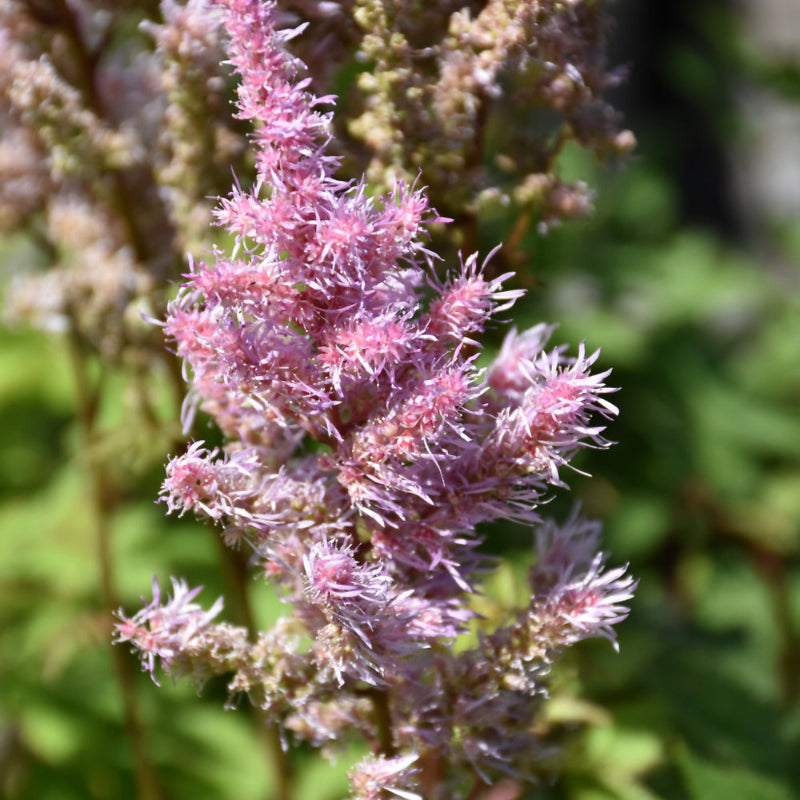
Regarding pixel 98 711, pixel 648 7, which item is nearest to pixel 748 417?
pixel 98 711

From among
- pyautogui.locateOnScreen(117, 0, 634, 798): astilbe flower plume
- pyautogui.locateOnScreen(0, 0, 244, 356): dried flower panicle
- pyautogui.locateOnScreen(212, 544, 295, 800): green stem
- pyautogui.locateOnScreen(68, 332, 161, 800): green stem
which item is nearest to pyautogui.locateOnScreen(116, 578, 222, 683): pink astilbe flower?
pyautogui.locateOnScreen(117, 0, 634, 798): astilbe flower plume

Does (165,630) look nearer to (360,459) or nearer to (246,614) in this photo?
(360,459)

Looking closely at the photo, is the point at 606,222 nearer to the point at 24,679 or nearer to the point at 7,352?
the point at 7,352

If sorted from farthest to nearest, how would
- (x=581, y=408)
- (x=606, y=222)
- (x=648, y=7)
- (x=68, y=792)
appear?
(x=648, y=7) → (x=606, y=222) → (x=68, y=792) → (x=581, y=408)

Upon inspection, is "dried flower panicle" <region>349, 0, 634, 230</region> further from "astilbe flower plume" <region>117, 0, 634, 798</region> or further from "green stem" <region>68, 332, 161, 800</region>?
"green stem" <region>68, 332, 161, 800</region>

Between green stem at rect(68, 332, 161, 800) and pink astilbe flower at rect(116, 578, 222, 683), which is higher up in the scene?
pink astilbe flower at rect(116, 578, 222, 683)

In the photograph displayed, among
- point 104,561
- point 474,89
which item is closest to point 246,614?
point 104,561

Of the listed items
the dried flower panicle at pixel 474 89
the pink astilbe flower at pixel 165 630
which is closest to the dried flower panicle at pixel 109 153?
the dried flower panicle at pixel 474 89
